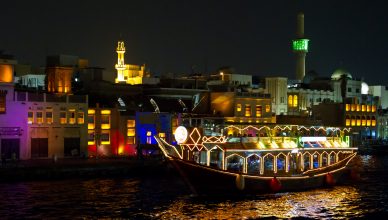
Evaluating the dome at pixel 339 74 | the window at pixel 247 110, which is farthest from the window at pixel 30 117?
the dome at pixel 339 74

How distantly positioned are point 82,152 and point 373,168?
33945mm

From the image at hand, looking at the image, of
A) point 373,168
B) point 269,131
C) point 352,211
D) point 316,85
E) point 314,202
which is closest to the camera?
point 352,211

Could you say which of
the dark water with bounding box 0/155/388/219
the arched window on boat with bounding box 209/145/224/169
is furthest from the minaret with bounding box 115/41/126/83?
the arched window on boat with bounding box 209/145/224/169

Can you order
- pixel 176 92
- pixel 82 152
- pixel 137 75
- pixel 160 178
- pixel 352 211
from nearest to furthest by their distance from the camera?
pixel 352 211
pixel 160 178
pixel 82 152
pixel 176 92
pixel 137 75

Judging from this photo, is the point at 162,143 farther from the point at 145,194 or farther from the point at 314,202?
the point at 314,202

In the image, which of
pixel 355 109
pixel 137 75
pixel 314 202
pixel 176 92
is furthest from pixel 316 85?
pixel 314 202

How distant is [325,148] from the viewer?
60219 millimetres

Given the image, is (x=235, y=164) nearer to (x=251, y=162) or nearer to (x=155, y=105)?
(x=251, y=162)

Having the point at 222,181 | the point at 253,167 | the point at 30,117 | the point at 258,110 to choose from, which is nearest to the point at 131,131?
the point at 30,117

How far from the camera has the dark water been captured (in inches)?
1738

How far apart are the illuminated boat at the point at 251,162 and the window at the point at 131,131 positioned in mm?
21672

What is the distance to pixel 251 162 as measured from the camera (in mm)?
60812

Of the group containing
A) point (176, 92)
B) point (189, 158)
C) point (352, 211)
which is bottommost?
point (352, 211)

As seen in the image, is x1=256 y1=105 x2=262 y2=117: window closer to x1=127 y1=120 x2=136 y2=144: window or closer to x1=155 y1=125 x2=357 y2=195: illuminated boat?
x1=127 y1=120 x2=136 y2=144: window
